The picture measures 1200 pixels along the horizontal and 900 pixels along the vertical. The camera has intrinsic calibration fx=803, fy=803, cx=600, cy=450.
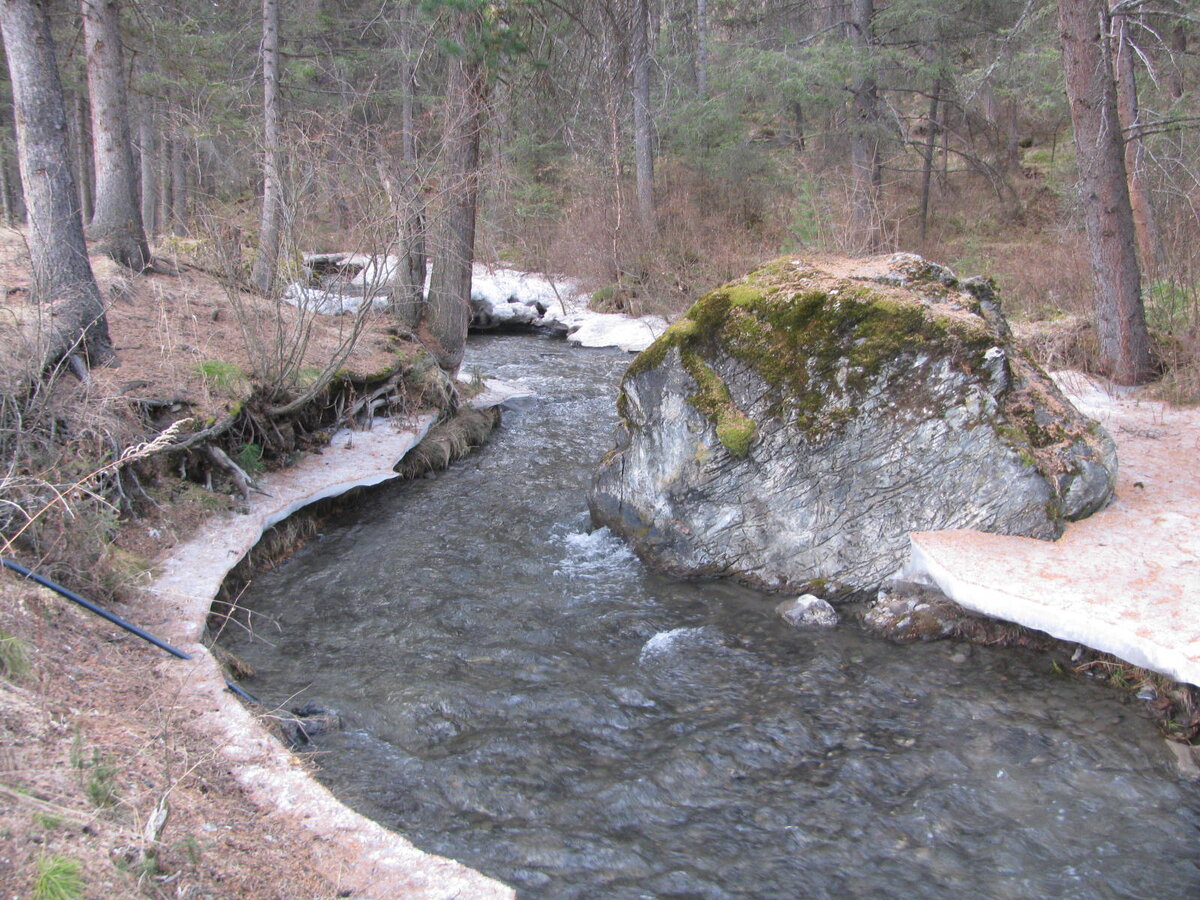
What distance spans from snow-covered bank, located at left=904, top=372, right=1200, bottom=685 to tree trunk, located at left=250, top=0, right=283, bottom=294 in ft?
24.0

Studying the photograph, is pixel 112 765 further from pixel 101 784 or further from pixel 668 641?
pixel 668 641

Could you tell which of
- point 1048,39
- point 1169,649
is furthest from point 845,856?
point 1048,39

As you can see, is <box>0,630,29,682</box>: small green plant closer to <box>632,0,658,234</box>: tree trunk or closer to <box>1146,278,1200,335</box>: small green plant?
<box>1146,278,1200,335</box>: small green plant

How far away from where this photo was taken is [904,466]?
21.3 ft

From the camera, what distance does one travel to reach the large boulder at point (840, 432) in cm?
629

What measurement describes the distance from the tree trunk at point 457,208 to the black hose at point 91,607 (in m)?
5.64

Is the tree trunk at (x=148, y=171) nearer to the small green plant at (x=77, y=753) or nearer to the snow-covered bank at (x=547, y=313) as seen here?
the snow-covered bank at (x=547, y=313)

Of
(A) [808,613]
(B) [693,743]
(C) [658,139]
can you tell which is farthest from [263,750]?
(C) [658,139]

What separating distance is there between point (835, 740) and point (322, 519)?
582 cm

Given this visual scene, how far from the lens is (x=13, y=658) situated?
4.05 m

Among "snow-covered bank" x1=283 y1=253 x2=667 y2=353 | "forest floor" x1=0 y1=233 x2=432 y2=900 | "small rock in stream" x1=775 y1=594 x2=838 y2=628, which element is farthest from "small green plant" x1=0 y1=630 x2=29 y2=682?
"snow-covered bank" x1=283 y1=253 x2=667 y2=353

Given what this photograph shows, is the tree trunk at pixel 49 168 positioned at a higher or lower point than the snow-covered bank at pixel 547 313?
higher

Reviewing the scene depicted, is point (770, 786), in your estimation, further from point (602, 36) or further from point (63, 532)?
point (602, 36)

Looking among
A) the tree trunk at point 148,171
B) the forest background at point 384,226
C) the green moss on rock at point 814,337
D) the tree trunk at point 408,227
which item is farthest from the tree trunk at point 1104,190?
the tree trunk at point 148,171
